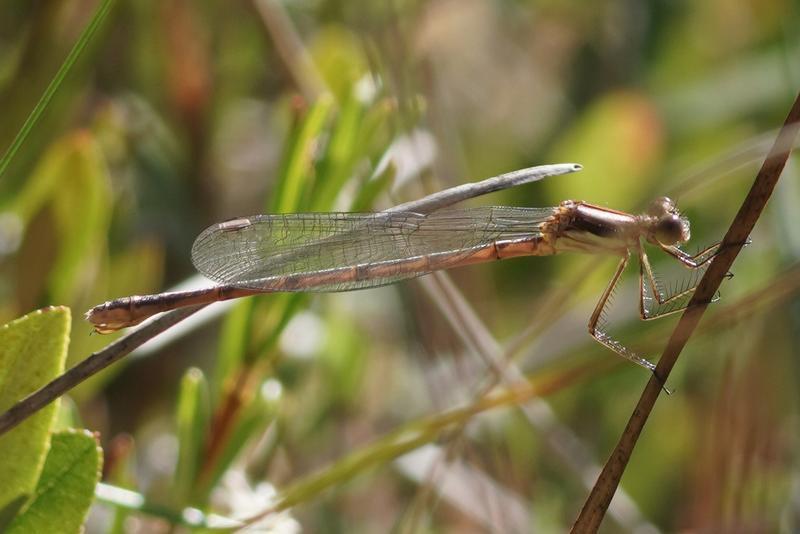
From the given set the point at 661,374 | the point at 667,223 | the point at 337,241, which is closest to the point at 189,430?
the point at 337,241

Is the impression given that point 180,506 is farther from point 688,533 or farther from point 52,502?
point 688,533

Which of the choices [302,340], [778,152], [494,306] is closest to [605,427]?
[494,306]

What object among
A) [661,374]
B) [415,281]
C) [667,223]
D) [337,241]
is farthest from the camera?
[415,281]

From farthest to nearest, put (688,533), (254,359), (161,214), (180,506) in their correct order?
(161,214)
(688,533)
(254,359)
(180,506)

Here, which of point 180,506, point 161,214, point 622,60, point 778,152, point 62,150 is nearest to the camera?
point 778,152

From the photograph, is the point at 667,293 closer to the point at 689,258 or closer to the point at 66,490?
the point at 689,258
